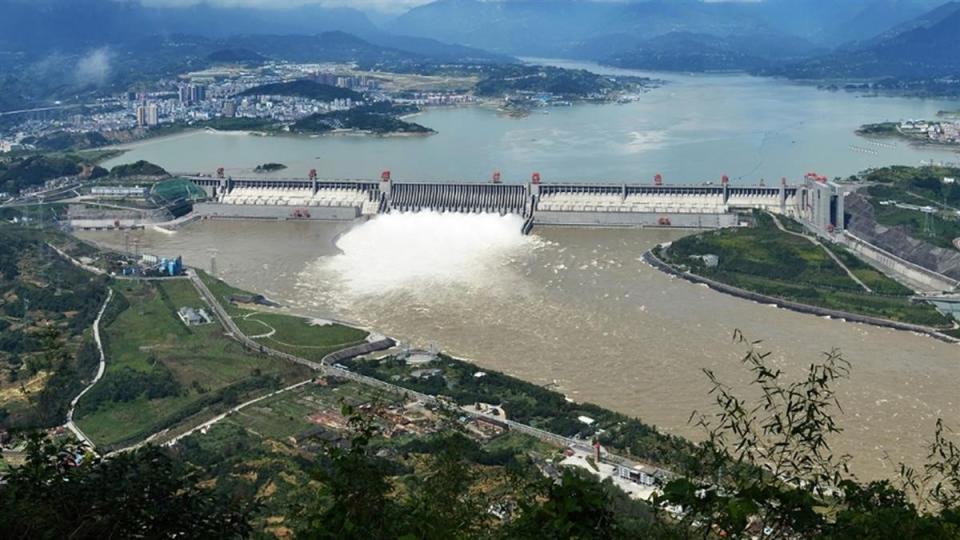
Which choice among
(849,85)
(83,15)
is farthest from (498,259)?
(83,15)

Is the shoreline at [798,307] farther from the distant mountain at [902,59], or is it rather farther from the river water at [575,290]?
the distant mountain at [902,59]

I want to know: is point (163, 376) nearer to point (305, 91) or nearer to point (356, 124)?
point (356, 124)

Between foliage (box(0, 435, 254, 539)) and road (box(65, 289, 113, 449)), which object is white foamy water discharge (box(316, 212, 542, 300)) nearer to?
road (box(65, 289, 113, 449))

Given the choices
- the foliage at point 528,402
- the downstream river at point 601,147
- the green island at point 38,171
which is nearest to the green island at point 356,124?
the downstream river at point 601,147

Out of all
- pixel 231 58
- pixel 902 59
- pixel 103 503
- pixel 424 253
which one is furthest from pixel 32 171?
pixel 902 59

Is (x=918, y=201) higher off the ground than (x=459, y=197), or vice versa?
(x=918, y=201)

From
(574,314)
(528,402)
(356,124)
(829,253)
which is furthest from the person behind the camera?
(356,124)

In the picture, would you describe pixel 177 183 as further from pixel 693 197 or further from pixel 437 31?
pixel 437 31

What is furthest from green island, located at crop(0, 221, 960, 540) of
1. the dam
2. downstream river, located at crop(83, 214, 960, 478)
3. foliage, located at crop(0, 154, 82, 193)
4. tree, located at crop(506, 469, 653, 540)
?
foliage, located at crop(0, 154, 82, 193)
